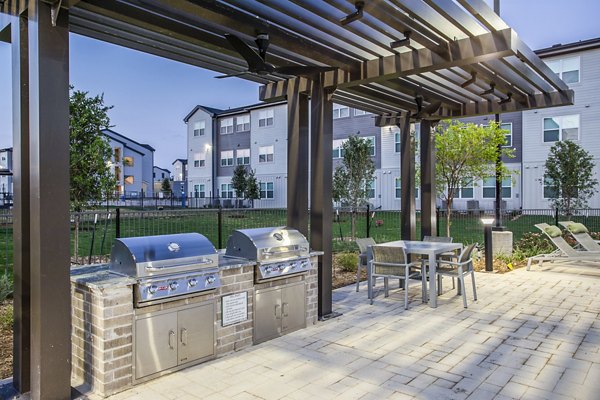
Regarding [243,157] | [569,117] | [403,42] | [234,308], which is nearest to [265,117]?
[243,157]

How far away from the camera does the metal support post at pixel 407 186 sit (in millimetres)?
7973

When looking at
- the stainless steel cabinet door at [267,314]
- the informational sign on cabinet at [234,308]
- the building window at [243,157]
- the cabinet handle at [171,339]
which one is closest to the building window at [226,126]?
the building window at [243,157]

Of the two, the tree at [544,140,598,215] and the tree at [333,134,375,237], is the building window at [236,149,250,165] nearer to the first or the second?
the tree at [333,134,375,237]

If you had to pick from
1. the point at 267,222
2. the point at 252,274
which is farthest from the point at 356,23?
the point at 267,222

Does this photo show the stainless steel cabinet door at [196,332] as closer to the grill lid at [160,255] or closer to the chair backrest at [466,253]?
the grill lid at [160,255]

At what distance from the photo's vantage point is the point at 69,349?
10.3 feet

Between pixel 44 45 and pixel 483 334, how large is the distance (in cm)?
484

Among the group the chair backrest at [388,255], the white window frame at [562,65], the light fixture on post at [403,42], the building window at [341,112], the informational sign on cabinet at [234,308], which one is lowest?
the informational sign on cabinet at [234,308]

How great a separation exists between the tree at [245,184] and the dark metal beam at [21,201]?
2387 centimetres

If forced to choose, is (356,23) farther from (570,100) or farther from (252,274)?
(570,100)

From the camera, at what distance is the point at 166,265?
3502 millimetres

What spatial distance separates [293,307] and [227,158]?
2737 centimetres

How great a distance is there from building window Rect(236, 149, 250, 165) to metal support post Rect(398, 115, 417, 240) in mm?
22515

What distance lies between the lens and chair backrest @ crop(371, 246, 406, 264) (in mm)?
5930
